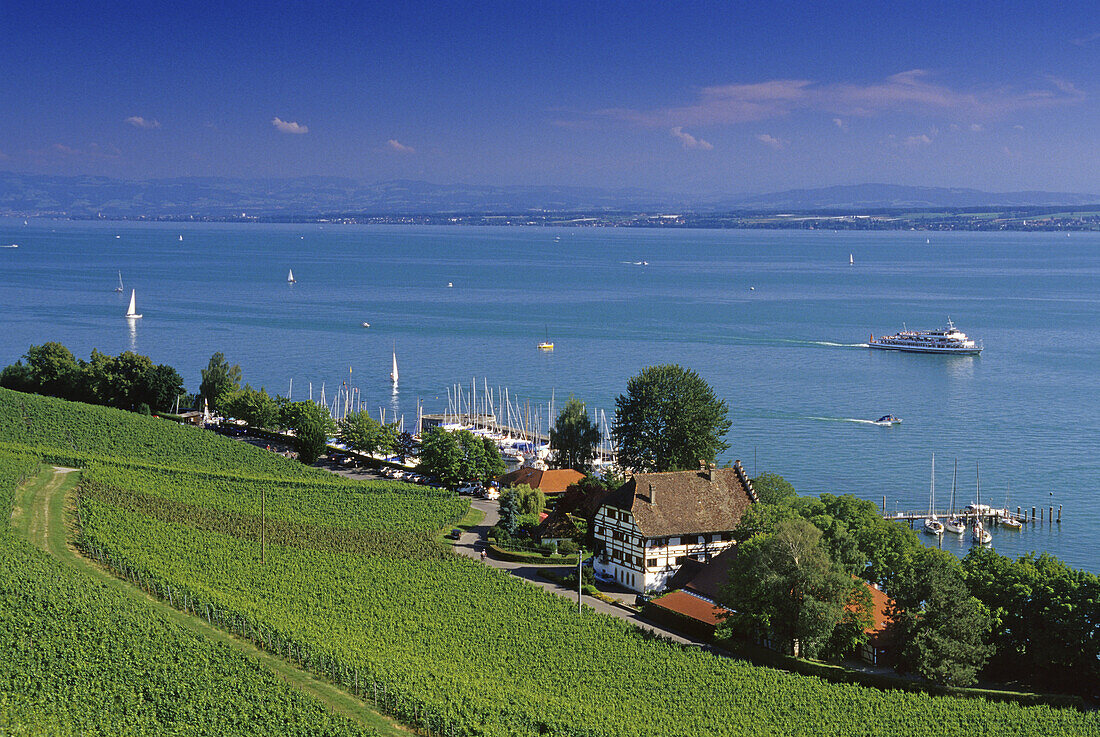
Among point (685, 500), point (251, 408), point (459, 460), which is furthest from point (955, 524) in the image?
point (251, 408)

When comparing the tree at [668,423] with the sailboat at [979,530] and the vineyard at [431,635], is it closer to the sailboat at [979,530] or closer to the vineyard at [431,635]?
the vineyard at [431,635]

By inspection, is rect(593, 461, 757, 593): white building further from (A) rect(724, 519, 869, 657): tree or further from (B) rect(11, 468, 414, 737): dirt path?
(B) rect(11, 468, 414, 737): dirt path

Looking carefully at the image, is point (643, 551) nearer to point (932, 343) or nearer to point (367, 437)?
point (367, 437)

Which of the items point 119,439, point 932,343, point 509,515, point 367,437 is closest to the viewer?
point 509,515

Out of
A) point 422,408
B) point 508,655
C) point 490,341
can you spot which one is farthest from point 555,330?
point 508,655

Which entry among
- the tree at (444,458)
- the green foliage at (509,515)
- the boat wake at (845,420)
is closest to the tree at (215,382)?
the tree at (444,458)

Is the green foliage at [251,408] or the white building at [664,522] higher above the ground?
the green foliage at [251,408]
